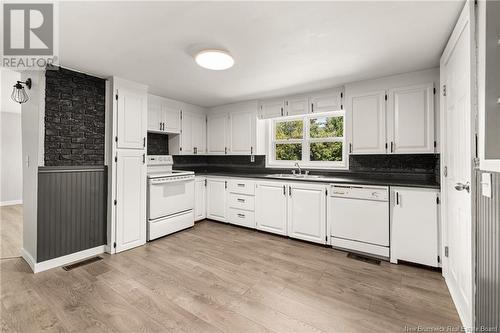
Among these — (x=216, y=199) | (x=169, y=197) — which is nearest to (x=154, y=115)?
(x=169, y=197)

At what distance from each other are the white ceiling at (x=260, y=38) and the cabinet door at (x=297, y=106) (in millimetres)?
566

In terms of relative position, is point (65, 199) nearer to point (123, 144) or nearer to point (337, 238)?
point (123, 144)

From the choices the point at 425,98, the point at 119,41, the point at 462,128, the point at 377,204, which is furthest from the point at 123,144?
the point at 425,98

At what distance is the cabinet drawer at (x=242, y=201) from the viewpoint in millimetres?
3697

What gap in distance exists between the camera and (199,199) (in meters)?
4.20

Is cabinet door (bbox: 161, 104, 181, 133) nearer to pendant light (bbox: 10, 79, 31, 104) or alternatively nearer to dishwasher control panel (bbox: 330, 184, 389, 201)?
pendant light (bbox: 10, 79, 31, 104)

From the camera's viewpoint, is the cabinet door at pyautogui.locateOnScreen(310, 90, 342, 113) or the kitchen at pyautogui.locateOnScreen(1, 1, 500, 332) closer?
the kitchen at pyautogui.locateOnScreen(1, 1, 500, 332)

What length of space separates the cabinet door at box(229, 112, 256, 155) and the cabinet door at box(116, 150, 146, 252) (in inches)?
67.5

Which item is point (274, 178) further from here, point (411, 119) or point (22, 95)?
point (22, 95)

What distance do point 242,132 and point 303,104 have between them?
1258 mm

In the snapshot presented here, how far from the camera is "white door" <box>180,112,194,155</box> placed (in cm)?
420

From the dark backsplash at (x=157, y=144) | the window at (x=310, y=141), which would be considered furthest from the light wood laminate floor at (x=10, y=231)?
the window at (x=310, y=141)

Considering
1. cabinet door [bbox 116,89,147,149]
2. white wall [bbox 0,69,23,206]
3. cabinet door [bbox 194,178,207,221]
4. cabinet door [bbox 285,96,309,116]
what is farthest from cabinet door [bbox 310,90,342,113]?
white wall [bbox 0,69,23,206]

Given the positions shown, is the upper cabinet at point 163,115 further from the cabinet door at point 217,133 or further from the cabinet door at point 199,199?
the cabinet door at point 199,199
